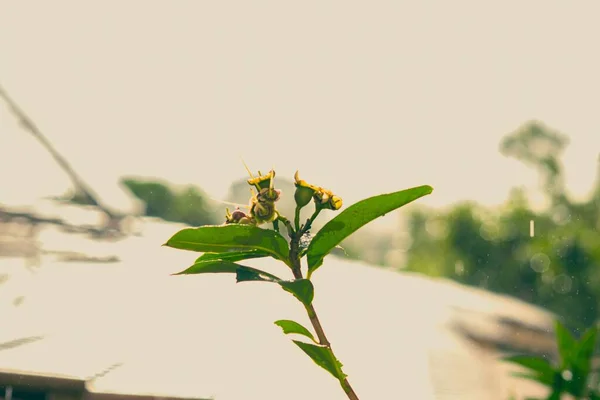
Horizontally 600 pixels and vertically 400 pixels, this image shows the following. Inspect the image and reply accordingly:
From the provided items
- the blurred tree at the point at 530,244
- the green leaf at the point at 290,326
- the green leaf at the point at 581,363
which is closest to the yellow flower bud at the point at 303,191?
the green leaf at the point at 290,326

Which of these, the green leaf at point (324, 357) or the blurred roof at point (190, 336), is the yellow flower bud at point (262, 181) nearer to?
the green leaf at point (324, 357)

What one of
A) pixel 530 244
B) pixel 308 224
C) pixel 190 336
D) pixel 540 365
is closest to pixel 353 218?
pixel 308 224

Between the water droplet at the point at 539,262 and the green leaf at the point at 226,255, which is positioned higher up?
the water droplet at the point at 539,262

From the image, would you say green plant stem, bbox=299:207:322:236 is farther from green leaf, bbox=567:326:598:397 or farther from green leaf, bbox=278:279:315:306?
green leaf, bbox=567:326:598:397

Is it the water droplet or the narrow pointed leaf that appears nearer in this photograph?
the narrow pointed leaf

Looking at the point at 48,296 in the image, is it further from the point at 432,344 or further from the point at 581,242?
the point at 581,242

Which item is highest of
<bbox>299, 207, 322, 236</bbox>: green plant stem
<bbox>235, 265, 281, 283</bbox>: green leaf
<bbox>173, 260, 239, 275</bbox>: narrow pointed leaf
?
<bbox>299, 207, 322, 236</bbox>: green plant stem

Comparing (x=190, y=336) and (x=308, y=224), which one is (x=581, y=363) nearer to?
(x=190, y=336)

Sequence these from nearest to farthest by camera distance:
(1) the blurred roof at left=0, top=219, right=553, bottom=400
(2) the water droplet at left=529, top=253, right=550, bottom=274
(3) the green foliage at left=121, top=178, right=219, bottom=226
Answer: (1) the blurred roof at left=0, top=219, right=553, bottom=400 → (2) the water droplet at left=529, top=253, right=550, bottom=274 → (3) the green foliage at left=121, top=178, right=219, bottom=226

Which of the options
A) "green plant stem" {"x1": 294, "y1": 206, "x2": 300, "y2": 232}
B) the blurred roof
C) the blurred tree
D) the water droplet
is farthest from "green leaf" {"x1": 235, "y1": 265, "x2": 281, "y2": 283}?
the water droplet
